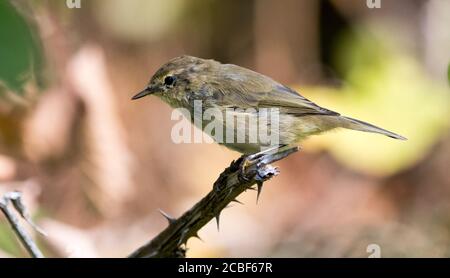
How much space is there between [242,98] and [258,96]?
4.0 inches

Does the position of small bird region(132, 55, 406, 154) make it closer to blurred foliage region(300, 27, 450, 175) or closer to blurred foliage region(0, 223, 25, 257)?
blurred foliage region(0, 223, 25, 257)

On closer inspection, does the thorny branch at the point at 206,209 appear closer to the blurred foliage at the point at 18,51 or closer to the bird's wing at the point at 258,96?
the bird's wing at the point at 258,96

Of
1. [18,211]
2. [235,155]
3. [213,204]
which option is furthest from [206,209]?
[235,155]

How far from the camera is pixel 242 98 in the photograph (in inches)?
161

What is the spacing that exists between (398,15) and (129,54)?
2932 millimetres

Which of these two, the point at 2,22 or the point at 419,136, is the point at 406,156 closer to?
the point at 419,136

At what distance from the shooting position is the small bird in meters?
3.99

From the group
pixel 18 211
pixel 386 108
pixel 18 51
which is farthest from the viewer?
pixel 386 108

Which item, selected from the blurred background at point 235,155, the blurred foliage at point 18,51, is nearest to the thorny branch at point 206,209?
the blurred foliage at point 18,51

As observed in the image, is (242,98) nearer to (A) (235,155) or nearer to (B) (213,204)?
(B) (213,204)

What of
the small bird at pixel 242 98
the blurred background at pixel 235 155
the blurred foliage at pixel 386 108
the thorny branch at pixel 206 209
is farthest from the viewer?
the blurred background at pixel 235 155

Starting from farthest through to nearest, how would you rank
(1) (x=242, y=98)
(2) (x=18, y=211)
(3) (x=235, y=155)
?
(3) (x=235, y=155), (1) (x=242, y=98), (2) (x=18, y=211)

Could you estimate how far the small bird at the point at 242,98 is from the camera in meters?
3.99

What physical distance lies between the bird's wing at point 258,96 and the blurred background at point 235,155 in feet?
5.35
